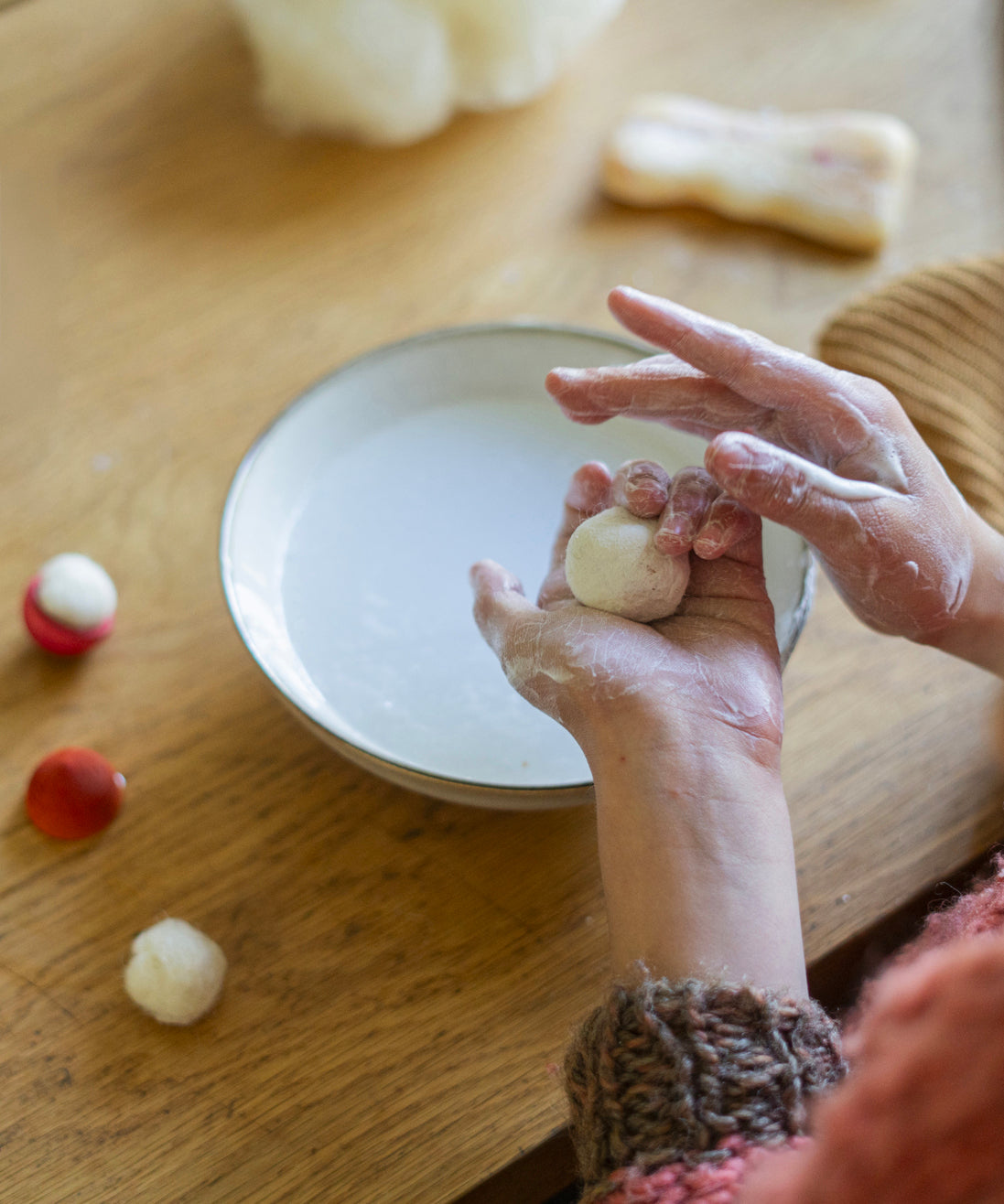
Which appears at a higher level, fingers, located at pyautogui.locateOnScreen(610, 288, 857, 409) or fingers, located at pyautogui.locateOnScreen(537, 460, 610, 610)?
fingers, located at pyautogui.locateOnScreen(610, 288, 857, 409)

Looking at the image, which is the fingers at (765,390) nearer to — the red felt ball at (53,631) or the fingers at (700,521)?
the fingers at (700,521)

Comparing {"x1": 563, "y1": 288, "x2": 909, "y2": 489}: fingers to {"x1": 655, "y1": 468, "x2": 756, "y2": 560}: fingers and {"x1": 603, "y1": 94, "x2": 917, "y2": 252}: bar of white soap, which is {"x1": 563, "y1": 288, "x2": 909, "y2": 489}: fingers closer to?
{"x1": 655, "y1": 468, "x2": 756, "y2": 560}: fingers

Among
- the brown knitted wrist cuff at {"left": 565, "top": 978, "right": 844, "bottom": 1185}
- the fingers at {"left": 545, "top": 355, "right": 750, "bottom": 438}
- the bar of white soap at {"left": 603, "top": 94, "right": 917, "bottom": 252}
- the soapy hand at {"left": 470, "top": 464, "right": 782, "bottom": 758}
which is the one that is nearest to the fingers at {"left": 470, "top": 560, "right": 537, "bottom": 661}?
the soapy hand at {"left": 470, "top": 464, "right": 782, "bottom": 758}

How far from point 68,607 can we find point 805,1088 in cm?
55

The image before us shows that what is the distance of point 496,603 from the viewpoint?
1.90 feet

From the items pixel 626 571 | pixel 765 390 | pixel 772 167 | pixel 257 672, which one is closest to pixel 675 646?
pixel 626 571

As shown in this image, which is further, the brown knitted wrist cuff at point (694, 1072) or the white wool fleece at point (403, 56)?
the white wool fleece at point (403, 56)

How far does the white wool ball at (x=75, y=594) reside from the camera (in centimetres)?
67

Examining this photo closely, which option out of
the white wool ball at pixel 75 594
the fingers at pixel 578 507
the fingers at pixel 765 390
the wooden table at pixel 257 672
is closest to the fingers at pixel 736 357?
the fingers at pixel 765 390

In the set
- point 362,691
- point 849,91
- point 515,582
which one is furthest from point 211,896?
point 849,91

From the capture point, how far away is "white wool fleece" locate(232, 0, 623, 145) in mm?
915

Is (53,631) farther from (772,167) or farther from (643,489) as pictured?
(772,167)

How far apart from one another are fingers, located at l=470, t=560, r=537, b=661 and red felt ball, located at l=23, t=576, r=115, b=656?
295mm

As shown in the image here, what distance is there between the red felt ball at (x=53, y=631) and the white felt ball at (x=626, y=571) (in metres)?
0.36
